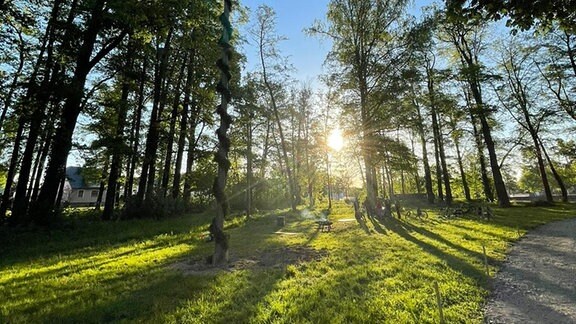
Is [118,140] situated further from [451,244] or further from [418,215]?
[418,215]

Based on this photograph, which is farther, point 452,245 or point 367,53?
point 367,53

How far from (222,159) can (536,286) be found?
6.93 m

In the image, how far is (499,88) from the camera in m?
26.2

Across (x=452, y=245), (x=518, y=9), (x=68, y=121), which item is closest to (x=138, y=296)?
(x=518, y=9)

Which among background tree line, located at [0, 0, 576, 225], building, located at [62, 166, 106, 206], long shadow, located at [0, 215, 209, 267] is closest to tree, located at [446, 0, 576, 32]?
background tree line, located at [0, 0, 576, 225]

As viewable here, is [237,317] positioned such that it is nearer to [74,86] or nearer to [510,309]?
[510,309]

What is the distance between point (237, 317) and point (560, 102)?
105 feet

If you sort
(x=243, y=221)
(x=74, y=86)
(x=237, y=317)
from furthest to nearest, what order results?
(x=243, y=221)
(x=74, y=86)
(x=237, y=317)

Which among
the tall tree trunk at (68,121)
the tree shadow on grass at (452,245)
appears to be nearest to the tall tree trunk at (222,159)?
the tree shadow on grass at (452,245)

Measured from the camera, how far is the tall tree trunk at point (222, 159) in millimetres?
7207

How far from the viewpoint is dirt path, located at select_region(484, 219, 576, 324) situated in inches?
163

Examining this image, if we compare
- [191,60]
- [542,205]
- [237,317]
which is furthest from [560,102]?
[237,317]

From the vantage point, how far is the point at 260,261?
7512 mm

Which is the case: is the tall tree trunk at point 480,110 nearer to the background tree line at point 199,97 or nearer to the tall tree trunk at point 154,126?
the background tree line at point 199,97
